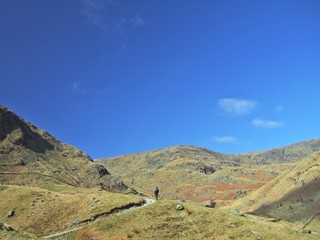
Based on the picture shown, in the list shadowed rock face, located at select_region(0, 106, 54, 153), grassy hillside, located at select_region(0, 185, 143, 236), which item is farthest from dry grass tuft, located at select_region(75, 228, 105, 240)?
shadowed rock face, located at select_region(0, 106, 54, 153)

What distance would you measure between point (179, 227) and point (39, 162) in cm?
8437

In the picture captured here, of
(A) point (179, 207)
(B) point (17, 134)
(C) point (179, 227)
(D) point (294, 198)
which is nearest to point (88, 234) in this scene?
(C) point (179, 227)

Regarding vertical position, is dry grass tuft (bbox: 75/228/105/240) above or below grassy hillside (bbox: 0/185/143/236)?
below

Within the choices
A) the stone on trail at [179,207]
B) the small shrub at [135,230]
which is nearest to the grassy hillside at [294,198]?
the stone on trail at [179,207]

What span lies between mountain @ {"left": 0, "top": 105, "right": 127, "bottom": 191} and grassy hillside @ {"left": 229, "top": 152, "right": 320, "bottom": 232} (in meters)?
49.9

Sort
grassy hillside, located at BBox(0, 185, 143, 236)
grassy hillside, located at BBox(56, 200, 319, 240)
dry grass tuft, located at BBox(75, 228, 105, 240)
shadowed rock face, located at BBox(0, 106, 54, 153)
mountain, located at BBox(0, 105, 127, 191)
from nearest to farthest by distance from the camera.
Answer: dry grass tuft, located at BBox(75, 228, 105, 240) → grassy hillside, located at BBox(56, 200, 319, 240) → grassy hillside, located at BBox(0, 185, 143, 236) → mountain, located at BBox(0, 105, 127, 191) → shadowed rock face, located at BBox(0, 106, 54, 153)

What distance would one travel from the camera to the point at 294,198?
103 metres

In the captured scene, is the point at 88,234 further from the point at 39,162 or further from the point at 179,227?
the point at 39,162

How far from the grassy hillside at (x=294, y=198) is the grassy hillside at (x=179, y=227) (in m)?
39.0

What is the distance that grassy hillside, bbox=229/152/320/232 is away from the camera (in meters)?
93.6

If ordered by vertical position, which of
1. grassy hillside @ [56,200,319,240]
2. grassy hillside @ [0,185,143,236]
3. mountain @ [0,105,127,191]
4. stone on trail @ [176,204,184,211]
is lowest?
grassy hillside @ [56,200,319,240]

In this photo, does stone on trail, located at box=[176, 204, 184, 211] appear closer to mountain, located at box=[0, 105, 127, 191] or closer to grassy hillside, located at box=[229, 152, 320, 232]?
grassy hillside, located at box=[229, 152, 320, 232]

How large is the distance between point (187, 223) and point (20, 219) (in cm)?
2686

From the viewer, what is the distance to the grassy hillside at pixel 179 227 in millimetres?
49469
